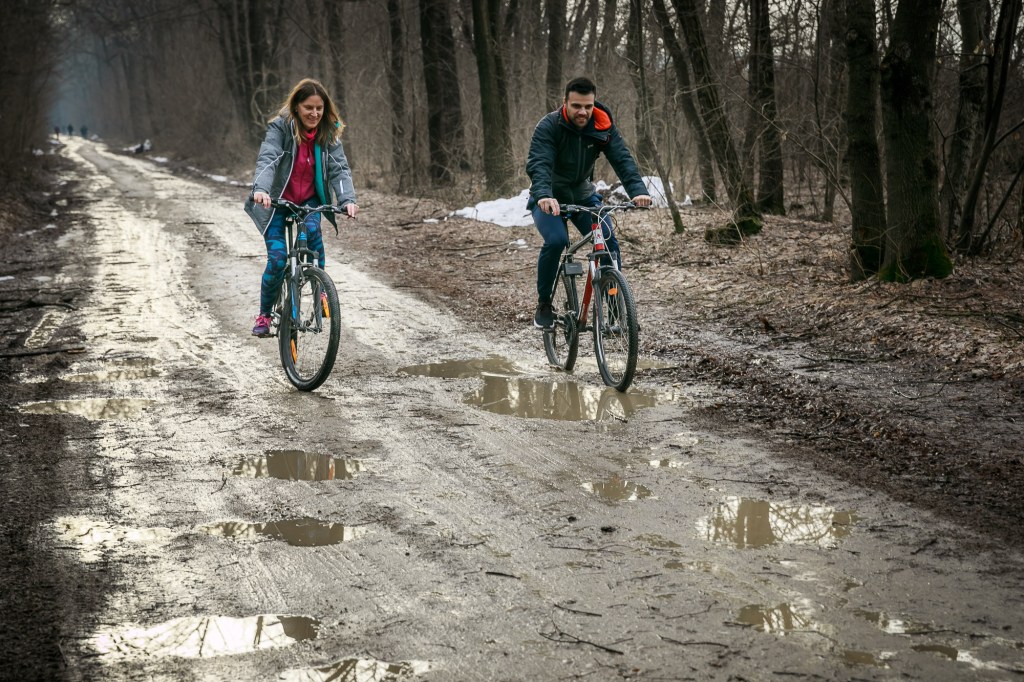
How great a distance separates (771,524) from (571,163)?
12.3 ft

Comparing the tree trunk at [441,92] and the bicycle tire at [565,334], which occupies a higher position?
the tree trunk at [441,92]

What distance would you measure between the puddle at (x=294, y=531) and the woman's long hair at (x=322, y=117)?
3501 mm

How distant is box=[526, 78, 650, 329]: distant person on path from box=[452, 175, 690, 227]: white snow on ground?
29.8 feet

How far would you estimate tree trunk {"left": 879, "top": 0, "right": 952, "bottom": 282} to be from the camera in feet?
28.9

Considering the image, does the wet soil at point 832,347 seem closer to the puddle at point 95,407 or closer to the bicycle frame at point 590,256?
the bicycle frame at point 590,256

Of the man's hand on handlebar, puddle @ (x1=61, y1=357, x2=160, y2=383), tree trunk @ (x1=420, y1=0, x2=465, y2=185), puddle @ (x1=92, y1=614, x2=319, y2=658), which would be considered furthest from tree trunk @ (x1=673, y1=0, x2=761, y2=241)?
puddle @ (x1=92, y1=614, x2=319, y2=658)

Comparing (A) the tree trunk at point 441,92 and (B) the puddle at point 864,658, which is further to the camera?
(A) the tree trunk at point 441,92

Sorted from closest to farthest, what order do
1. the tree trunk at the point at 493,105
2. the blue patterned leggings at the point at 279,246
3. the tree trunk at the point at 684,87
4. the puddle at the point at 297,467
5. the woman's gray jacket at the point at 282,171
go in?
the puddle at the point at 297,467
the woman's gray jacket at the point at 282,171
the blue patterned leggings at the point at 279,246
the tree trunk at the point at 684,87
the tree trunk at the point at 493,105

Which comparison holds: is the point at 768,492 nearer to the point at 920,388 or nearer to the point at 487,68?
the point at 920,388

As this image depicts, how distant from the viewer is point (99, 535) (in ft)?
14.0

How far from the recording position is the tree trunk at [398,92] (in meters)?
24.0

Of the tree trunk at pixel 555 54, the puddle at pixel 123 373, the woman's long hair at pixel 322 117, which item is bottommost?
the puddle at pixel 123 373

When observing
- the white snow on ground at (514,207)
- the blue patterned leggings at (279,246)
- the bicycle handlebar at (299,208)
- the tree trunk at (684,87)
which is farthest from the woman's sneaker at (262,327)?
the white snow on ground at (514,207)

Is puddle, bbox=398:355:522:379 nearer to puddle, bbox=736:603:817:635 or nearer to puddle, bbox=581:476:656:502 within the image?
puddle, bbox=581:476:656:502
